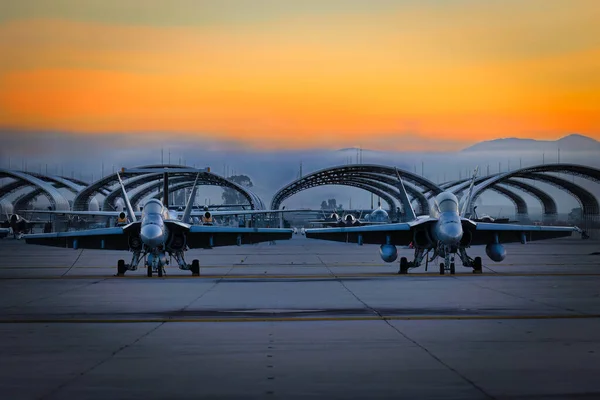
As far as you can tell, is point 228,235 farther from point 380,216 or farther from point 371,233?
point 380,216

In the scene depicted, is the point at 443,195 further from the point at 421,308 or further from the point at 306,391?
the point at 306,391

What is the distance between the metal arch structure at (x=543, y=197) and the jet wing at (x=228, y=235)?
276 feet

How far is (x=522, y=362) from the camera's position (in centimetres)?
1133

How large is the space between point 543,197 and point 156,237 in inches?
3759

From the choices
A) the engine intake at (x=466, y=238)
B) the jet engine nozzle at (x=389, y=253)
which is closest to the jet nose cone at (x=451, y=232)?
the engine intake at (x=466, y=238)

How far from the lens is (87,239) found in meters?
34.8

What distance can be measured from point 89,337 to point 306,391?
613 centimetres

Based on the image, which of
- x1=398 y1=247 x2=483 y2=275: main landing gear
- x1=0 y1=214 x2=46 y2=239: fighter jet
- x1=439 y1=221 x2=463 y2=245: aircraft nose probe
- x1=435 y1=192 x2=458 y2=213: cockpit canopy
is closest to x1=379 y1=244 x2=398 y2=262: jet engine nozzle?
x1=398 y1=247 x2=483 y2=275: main landing gear

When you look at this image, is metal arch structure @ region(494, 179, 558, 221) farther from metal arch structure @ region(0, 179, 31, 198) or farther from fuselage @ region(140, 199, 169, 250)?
fuselage @ region(140, 199, 169, 250)

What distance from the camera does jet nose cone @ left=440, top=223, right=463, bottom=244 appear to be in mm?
31047

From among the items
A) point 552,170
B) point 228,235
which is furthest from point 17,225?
point 228,235

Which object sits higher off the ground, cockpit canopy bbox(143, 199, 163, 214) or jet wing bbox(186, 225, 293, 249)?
cockpit canopy bbox(143, 199, 163, 214)

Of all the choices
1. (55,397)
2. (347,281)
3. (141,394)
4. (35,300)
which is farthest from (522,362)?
(347,281)

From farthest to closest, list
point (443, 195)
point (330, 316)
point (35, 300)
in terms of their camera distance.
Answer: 1. point (443, 195)
2. point (35, 300)
3. point (330, 316)
